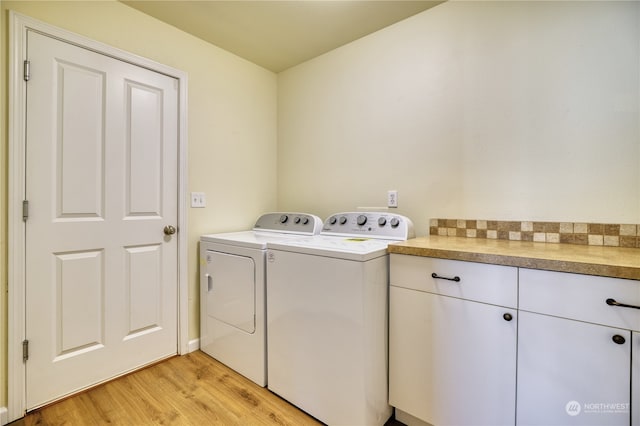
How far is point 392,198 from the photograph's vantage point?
1992mm

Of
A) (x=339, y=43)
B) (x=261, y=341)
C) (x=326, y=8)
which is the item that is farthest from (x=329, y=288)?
(x=339, y=43)

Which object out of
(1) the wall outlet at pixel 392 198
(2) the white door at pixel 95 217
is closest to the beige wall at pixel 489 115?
(1) the wall outlet at pixel 392 198

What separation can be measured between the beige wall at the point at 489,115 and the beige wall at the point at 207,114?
552 millimetres

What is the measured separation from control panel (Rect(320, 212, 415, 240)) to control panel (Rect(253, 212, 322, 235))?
0.08 m

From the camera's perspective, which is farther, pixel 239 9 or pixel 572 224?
pixel 239 9

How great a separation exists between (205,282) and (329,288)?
3.59 ft

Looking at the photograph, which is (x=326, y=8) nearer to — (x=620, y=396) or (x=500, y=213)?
(x=500, y=213)

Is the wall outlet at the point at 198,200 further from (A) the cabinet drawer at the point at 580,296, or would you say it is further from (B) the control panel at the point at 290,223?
(A) the cabinet drawer at the point at 580,296

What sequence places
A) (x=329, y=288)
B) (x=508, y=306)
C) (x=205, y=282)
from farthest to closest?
(x=205, y=282)
(x=329, y=288)
(x=508, y=306)

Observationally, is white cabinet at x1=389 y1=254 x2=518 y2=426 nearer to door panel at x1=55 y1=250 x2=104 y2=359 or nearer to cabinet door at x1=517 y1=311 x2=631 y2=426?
cabinet door at x1=517 y1=311 x2=631 y2=426

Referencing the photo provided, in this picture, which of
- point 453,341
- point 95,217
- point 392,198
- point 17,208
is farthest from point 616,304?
point 17,208

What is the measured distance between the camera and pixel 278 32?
6.77 feet

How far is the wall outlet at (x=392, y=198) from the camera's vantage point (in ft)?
6.48

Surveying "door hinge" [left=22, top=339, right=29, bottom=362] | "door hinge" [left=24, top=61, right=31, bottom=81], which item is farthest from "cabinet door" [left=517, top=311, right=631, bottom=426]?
"door hinge" [left=24, top=61, right=31, bottom=81]
